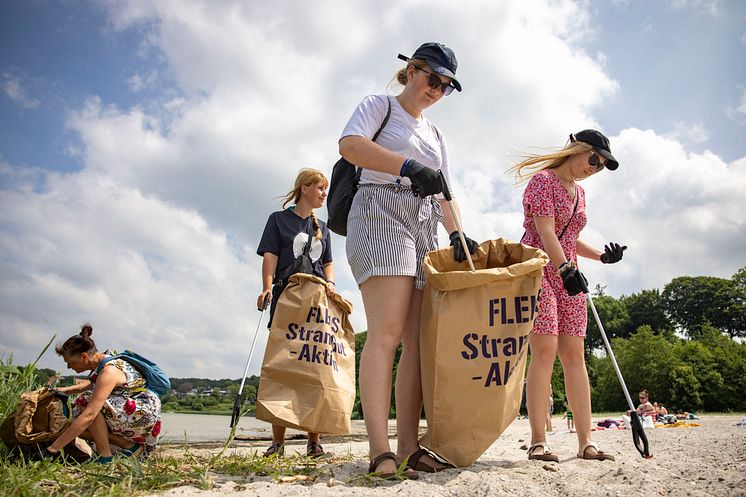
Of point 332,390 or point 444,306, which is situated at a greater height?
point 444,306

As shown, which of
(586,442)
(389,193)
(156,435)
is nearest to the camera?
(389,193)

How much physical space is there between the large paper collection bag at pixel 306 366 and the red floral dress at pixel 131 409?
2.66 feet

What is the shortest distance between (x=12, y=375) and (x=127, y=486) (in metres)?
3.01

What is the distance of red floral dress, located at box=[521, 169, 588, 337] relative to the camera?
3.02 metres

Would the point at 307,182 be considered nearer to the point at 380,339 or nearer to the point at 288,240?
the point at 288,240

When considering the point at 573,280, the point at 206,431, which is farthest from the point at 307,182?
the point at 206,431

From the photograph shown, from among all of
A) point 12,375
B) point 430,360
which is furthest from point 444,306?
point 12,375

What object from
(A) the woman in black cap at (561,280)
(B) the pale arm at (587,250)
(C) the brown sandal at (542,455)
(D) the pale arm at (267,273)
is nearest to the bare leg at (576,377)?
(A) the woman in black cap at (561,280)

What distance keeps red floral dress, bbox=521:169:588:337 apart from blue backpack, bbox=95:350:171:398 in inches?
95.8

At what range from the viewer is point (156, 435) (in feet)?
11.1

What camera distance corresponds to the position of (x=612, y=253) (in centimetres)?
364

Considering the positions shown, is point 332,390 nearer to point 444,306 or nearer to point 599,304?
point 444,306

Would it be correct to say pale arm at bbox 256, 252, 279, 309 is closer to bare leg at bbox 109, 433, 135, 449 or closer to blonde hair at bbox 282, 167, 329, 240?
blonde hair at bbox 282, 167, 329, 240

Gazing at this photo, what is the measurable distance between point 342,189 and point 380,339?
81 cm
